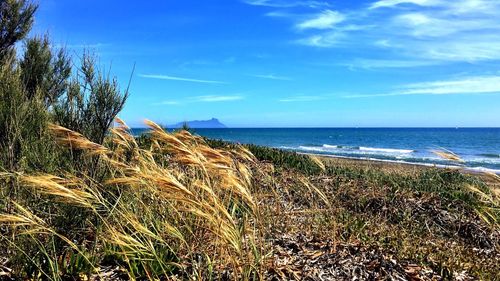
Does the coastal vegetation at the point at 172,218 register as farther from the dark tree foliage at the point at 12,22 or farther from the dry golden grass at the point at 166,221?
the dark tree foliage at the point at 12,22

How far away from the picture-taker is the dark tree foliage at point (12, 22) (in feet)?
34.5

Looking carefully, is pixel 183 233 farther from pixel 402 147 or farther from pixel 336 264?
pixel 402 147

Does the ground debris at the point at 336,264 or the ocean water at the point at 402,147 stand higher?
the ground debris at the point at 336,264

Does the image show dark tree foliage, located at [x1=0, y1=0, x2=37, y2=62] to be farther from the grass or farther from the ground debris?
the ground debris

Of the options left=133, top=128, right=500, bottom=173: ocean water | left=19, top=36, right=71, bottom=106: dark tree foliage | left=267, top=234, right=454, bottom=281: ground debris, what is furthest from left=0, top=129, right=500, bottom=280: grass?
left=19, top=36, right=71, bottom=106: dark tree foliage

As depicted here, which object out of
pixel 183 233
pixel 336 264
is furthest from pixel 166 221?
pixel 336 264

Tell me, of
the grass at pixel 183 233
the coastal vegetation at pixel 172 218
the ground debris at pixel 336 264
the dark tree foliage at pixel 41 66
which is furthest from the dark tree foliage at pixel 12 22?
the ground debris at pixel 336 264

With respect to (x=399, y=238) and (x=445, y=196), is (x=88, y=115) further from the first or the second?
(x=445, y=196)

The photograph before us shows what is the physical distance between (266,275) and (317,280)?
1.36 ft

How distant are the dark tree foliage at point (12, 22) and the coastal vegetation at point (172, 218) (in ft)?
17.1

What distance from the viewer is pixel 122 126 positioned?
554 cm

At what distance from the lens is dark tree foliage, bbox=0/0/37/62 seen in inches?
414

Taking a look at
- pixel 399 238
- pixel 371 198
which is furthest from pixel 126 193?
pixel 371 198

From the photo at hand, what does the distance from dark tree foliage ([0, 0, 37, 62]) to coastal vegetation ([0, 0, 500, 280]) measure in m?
5.22
